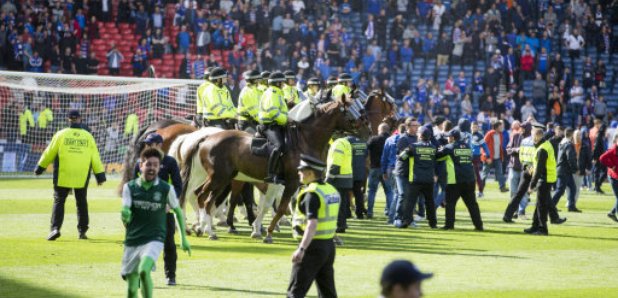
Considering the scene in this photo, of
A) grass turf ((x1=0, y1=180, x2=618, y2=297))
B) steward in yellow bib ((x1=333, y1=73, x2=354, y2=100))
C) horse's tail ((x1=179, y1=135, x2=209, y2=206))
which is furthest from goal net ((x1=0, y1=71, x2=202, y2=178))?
horse's tail ((x1=179, y1=135, x2=209, y2=206))

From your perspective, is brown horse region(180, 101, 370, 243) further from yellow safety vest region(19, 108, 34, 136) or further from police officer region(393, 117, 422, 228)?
yellow safety vest region(19, 108, 34, 136)

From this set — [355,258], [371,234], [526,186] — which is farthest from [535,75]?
[355,258]

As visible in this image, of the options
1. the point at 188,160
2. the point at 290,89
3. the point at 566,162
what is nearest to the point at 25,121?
the point at 290,89

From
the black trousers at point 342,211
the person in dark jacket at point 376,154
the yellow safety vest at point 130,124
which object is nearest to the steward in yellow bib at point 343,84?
the person in dark jacket at point 376,154

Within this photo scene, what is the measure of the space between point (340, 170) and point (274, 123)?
1.87 m

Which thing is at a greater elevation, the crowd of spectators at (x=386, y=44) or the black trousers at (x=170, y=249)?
the crowd of spectators at (x=386, y=44)

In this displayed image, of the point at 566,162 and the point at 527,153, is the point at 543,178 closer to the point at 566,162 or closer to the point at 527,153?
the point at 527,153

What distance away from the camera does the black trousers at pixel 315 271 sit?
1057 centimetres

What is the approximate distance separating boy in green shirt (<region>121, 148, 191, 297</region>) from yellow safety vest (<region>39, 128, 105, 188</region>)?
7218 millimetres

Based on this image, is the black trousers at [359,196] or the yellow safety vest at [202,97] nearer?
the yellow safety vest at [202,97]

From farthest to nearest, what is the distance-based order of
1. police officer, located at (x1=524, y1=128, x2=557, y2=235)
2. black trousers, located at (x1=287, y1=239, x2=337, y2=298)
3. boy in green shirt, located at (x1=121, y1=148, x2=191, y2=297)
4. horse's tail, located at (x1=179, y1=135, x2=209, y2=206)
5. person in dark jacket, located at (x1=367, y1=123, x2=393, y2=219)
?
person in dark jacket, located at (x1=367, y1=123, x2=393, y2=219) → police officer, located at (x1=524, y1=128, x2=557, y2=235) → horse's tail, located at (x1=179, y1=135, x2=209, y2=206) → boy in green shirt, located at (x1=121, y1=148, x2=191, y2=297) → black trousers, located at (x1=287, y1=239, x2=337, y2=298)

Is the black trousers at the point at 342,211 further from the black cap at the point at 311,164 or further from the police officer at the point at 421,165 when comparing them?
the black cap at the point at 311,164

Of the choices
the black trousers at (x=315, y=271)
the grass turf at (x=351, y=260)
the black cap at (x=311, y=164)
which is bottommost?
the grass turf at (x=351, y=260)

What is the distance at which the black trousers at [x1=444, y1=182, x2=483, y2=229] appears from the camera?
837 inches
